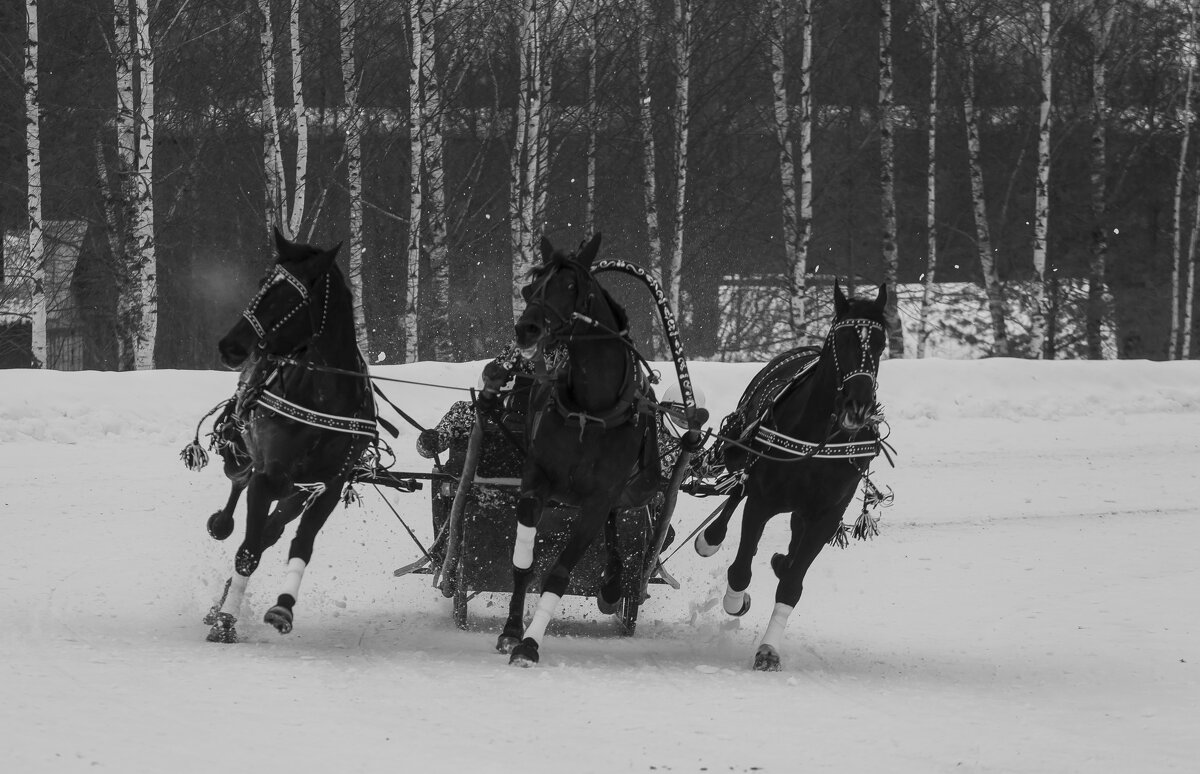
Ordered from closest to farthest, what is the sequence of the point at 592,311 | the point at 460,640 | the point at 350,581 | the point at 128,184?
the point at 592,311
the point at 460,640
the point at 350,581
the point at 128,184

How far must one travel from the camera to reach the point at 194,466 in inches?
322

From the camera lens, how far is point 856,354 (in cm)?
738

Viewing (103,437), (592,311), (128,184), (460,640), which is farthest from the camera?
(128,184)

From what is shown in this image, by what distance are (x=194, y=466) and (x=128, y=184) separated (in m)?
10.0

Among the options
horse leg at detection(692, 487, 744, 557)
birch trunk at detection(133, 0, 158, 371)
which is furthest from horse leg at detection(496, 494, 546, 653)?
birch trunk at detection(133, 0, 158, 371)

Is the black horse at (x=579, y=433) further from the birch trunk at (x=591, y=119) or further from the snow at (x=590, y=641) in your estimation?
the birch trunk at (x=591, y=119)

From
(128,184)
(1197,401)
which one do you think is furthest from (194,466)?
(1197,401)

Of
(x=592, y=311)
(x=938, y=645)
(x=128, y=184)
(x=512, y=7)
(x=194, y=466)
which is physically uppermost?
(x=512, y=7)

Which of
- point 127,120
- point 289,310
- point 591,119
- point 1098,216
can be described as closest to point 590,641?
point 289,310

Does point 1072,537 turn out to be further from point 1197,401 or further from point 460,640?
point 1197,401

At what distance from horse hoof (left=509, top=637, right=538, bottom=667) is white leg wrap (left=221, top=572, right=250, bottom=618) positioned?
145cm

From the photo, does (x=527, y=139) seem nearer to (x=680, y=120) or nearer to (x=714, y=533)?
(x=680, y=120)

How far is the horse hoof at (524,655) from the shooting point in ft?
23.1

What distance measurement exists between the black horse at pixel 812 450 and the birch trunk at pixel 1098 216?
20.6m
